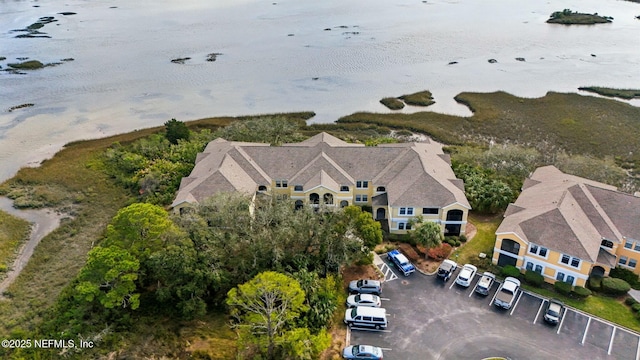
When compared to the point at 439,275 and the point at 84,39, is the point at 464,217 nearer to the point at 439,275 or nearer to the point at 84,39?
the point at 439,275

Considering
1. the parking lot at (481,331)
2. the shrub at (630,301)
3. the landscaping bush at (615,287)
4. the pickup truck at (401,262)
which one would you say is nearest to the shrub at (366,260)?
the pickup truck at (401,262)

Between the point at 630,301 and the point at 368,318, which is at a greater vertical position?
the point at 368,318

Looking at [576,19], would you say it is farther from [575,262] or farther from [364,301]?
[364,301]

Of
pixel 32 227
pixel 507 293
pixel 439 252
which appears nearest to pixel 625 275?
pixel 507 293

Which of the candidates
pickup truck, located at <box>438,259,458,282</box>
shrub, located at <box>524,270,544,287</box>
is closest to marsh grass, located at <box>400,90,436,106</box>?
pickup truck, located at <box>438,259,458,282</box>

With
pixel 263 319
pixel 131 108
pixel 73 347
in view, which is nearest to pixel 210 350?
pixel 263 319

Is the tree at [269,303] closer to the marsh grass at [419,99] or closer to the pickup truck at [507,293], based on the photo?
the pickup truck at [507,293]
